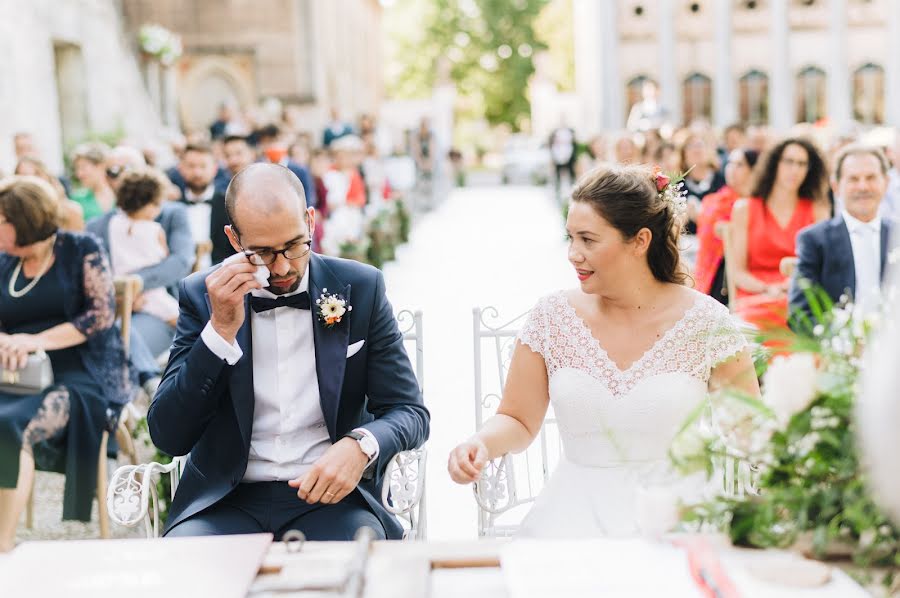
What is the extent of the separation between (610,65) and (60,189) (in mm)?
39195

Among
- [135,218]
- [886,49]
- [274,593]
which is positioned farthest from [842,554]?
[886,49]

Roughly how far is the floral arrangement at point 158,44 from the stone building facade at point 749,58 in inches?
1044

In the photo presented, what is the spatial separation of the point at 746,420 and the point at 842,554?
32cm

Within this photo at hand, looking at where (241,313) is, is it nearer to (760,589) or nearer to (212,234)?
(760,589)

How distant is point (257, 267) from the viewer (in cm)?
305

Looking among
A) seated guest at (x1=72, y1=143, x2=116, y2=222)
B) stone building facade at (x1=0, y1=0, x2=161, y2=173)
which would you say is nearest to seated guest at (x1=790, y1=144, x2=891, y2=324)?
seated guest at (x1=72, y1=143, x2=116, y2=222)

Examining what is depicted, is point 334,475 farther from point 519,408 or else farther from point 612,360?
point 612,360

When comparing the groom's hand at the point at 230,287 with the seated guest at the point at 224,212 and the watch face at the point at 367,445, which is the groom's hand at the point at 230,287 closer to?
the watch face at the point at 367,445

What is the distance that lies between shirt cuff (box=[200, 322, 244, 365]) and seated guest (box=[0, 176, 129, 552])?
1.87 meters

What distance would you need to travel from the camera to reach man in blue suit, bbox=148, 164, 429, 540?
309cm

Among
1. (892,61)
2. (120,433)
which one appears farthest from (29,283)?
(892,61)

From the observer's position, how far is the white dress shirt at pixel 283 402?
3.30m

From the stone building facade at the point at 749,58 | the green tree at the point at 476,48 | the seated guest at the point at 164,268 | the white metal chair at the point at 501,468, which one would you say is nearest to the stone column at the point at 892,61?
the stone building facade at the point at 749,58

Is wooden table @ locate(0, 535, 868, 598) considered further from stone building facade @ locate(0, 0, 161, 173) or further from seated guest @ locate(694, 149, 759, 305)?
stone building facade @ locate(0, 0, 161, 173)
